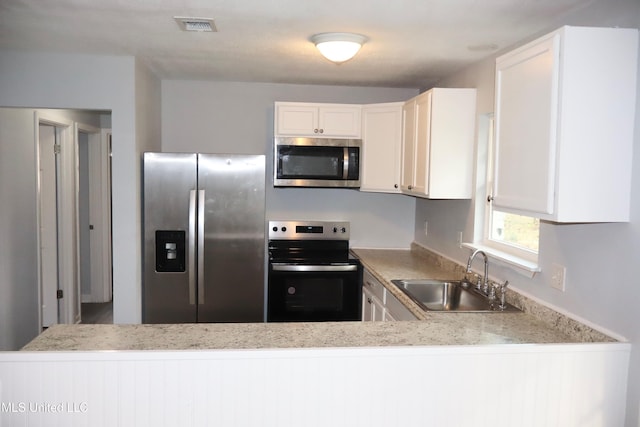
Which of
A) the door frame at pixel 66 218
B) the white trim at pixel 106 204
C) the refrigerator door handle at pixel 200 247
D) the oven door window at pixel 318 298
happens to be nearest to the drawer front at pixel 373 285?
the oven door window at pixel 318 298

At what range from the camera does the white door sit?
4711 mm

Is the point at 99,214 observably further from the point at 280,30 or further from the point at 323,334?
the point at 323,334

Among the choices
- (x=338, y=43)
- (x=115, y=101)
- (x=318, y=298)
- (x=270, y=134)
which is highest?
(x=338, y=43)

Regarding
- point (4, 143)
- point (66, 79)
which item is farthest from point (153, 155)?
point (4, 143)

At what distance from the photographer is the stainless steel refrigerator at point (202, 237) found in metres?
→ 3.88

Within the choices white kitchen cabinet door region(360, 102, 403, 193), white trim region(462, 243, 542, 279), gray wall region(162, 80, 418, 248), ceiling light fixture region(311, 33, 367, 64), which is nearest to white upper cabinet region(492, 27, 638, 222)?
white trim region(462, 243, 542, 279)

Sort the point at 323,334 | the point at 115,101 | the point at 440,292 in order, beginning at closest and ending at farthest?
1. the point at 323,334
2. the point at 440,292
3. the point at 115,101

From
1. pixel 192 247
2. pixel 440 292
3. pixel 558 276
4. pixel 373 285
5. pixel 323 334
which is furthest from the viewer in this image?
pixel 192 247

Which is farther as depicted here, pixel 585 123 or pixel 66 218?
pixel 66 218

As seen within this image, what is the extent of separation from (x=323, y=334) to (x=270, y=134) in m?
2.83

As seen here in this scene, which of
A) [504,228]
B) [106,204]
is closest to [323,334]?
[504,228]

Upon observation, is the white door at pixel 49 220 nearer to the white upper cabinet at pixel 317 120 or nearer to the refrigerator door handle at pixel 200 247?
the refrigerator door handle at pixel 200 247

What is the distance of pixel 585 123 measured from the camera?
192cm

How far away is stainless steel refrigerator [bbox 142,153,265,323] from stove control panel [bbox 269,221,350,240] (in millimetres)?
677
